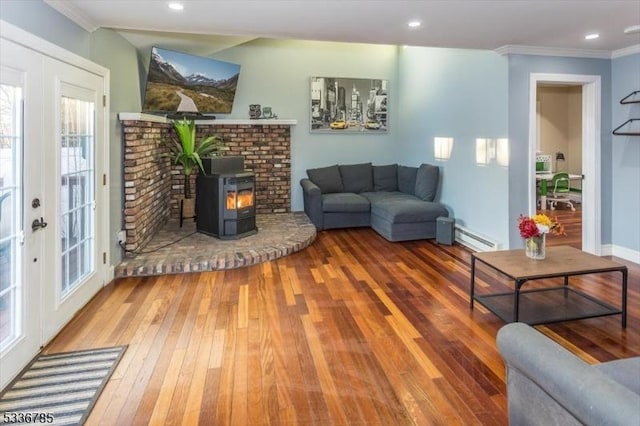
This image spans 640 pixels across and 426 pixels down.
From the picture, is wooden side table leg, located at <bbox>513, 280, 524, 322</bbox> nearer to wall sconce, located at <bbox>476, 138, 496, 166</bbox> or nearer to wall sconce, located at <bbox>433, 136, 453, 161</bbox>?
wall sconce, located at <bbox>476, 138, 496, 166</bbox>

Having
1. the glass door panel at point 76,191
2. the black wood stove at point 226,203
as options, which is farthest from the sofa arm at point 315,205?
the glass door panel at point 76,191

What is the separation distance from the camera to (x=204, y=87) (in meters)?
6.40

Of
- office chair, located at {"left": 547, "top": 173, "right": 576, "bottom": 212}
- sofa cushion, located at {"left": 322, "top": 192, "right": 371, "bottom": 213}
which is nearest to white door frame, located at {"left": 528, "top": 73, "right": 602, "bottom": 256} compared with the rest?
sofa cushion, located at {"left": 322, "top": 192, "right": 371, "bottom": 213}

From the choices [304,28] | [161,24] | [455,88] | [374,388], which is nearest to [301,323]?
[374,388]

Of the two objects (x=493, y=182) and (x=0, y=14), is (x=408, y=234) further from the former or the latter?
(x=0, y=14)

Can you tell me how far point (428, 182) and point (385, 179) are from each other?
1197mm

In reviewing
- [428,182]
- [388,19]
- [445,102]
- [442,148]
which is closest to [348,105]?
[445,102]

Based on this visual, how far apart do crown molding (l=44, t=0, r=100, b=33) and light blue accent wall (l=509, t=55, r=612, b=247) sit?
13.6ft

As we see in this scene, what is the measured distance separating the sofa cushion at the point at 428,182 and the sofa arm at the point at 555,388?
15.4 feet

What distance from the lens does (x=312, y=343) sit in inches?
113

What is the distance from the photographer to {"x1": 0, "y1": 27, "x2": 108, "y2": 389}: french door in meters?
2.38

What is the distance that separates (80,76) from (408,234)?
425 cm

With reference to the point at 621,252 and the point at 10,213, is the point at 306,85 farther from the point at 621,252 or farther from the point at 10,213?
the point at 10,213

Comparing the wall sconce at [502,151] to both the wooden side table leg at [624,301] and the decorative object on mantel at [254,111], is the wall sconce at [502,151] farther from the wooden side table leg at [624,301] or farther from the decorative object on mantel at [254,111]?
the decorative object on mantel at [254,111]
